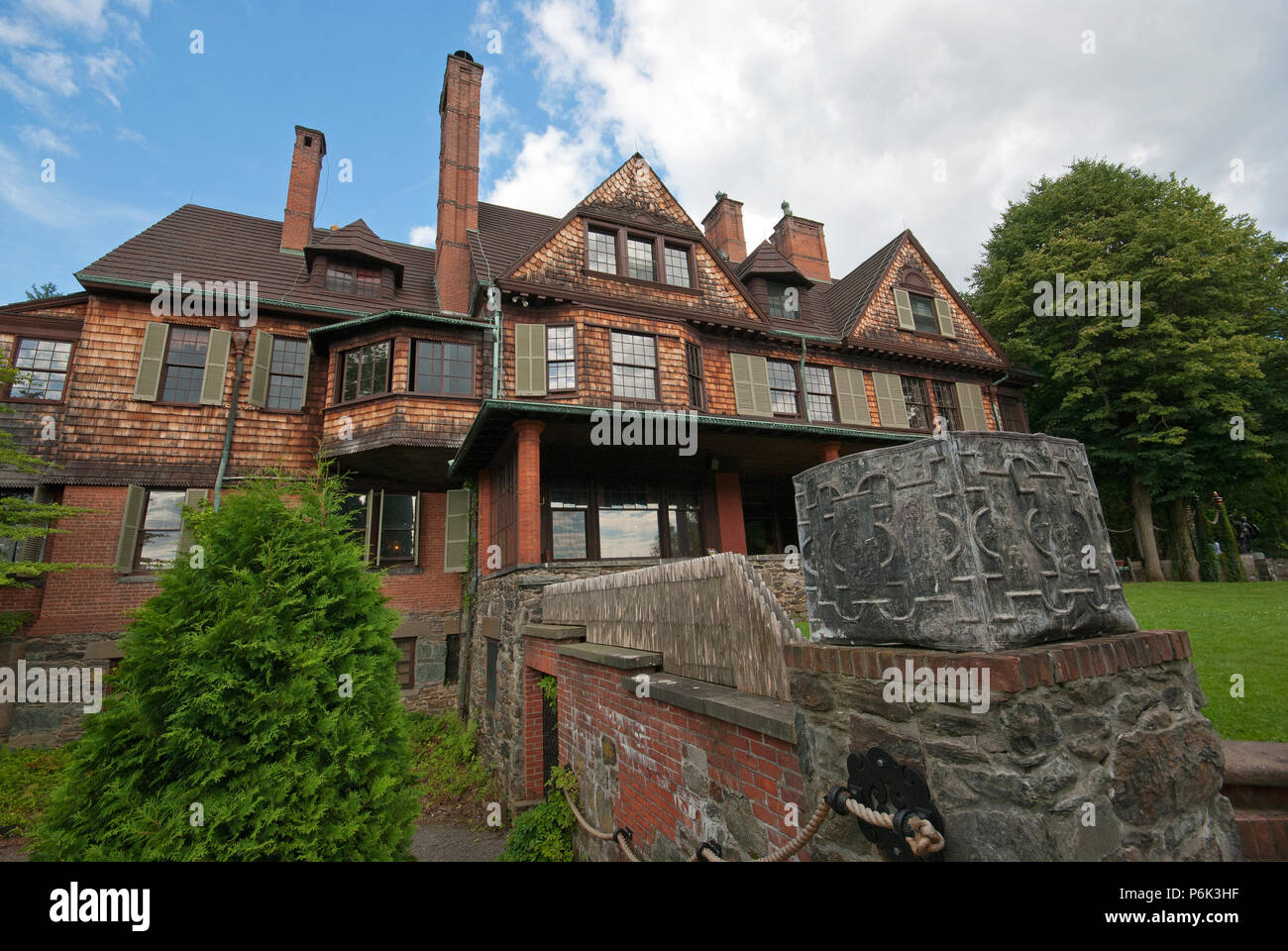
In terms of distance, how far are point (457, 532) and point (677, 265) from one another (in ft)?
31.2

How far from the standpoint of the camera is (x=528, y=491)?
30.8 feet

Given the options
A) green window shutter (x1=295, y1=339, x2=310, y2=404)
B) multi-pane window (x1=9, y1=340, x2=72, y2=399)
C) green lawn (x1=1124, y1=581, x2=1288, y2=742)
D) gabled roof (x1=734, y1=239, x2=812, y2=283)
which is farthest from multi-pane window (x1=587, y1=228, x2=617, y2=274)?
green lawn (x1=1124, y1=581, x2=1288, y2=742)

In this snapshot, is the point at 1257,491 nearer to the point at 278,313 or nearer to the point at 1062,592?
the point at 1062,592

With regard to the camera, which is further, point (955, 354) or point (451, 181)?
point (955, 354)

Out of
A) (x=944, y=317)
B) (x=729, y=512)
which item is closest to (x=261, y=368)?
(x=729, y=512)

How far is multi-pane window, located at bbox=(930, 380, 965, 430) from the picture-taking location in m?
18.1

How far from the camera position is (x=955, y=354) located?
18422 millimetres

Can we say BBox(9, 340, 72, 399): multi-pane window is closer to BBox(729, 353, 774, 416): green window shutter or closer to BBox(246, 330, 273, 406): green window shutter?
BBox(246, 330, 273, 406): green window shutter

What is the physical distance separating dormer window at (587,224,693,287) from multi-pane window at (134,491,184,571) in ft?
37.5

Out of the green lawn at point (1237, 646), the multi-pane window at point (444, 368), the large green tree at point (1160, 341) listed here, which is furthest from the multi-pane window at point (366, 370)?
the large green tree at point (1160, 341)

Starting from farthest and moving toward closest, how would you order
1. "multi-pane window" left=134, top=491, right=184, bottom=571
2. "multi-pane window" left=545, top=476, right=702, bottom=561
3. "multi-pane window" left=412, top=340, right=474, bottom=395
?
"multi-pane window" left=412, top=340, right=474, bottom=395 → "multi-pane window" left=134, top=491, right=184, bottom=571 → "multi-pane window" left=545, top=476, right=702, bottom=561

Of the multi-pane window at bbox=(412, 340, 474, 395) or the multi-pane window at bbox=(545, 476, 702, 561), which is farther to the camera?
the multi-pane window at bbox=(412, 340, 474, 395)
